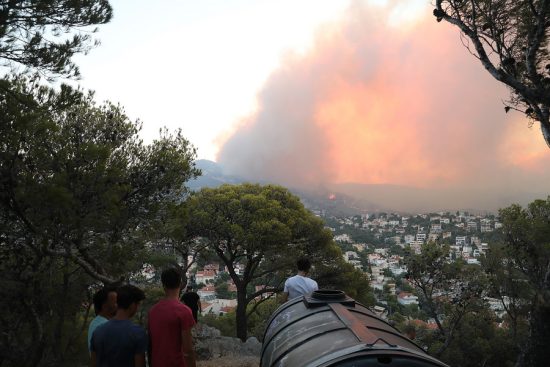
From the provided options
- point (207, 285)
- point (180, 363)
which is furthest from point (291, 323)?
point (207, 285)

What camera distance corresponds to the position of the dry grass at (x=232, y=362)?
13.2 meters

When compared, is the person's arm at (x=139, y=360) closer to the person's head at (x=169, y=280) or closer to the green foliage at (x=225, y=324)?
the person's head at (x=169, y=280)

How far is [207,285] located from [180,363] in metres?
101

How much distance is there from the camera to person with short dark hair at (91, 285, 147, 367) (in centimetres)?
427

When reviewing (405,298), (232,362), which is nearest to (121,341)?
(232,362)

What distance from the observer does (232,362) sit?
44.6ft

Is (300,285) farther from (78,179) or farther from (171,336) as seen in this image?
(78,179)

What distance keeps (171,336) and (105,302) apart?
1109 millimetres

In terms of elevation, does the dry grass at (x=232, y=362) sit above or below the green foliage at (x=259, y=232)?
below

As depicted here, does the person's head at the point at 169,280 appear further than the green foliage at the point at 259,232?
No

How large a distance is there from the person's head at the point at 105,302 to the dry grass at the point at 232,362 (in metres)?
8.92

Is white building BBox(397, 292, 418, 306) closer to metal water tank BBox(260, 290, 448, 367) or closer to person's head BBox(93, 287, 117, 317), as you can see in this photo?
metal water tank BBox(260, 290, 448, 367)

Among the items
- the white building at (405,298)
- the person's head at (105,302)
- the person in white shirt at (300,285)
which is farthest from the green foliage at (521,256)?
the white building at (405,298)

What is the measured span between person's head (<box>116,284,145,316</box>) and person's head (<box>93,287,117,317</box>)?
838 millimetres
